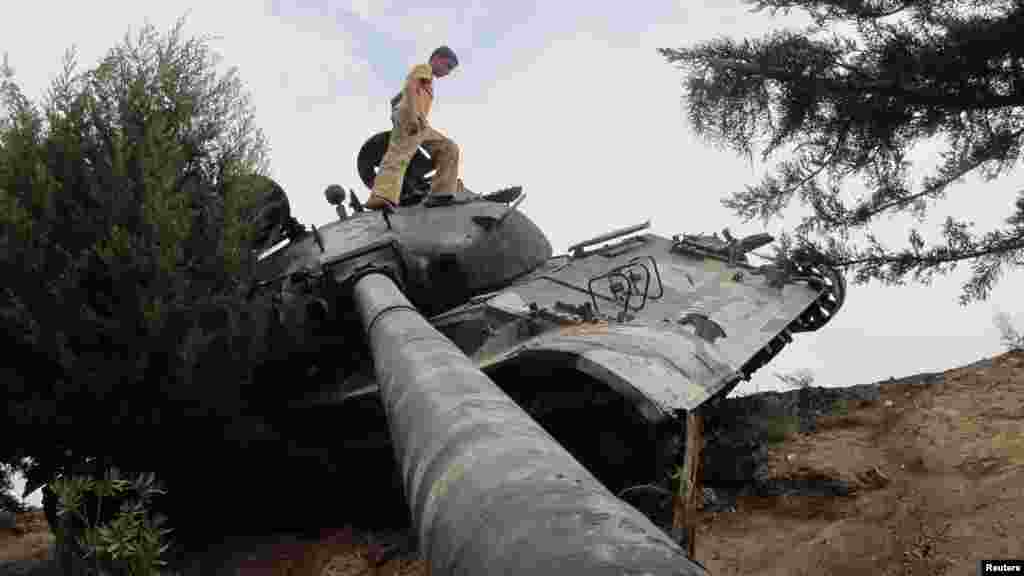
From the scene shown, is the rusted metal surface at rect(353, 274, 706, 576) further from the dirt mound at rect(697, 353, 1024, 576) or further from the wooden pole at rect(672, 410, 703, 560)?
the dirt mound at rect(697, 353, 1024, 576)

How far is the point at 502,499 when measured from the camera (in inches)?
→ 44.1

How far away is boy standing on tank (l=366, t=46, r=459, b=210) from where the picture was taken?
25.9 feet

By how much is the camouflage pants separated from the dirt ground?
3.08 m

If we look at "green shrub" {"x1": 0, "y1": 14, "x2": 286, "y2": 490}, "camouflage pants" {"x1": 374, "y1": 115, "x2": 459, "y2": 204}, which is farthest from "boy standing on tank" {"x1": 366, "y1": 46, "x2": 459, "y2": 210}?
"green shrub" {"x1": 0, "y1": 14, "x2": 286, "y2": 490}

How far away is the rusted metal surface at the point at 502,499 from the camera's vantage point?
3.07 feet

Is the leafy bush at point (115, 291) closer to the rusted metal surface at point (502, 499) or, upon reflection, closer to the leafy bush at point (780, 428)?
the leafy bush at point (780, 428)

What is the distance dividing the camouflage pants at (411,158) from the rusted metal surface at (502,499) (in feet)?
20.2

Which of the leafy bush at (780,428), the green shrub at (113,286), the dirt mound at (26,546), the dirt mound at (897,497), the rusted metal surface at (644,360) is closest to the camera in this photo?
the rusted metal surface at (644,360)

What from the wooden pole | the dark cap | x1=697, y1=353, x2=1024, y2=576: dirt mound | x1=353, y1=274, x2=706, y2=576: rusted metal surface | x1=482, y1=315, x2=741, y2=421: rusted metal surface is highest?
the dark cap

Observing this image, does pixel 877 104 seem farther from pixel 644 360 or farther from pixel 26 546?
pixel 26 546

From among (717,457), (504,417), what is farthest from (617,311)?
(504,417)

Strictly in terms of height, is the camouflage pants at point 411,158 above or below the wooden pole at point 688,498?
above

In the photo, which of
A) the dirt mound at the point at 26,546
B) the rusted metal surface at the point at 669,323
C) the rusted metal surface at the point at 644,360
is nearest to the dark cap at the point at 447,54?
the rusted metal surface at the point at 669,323

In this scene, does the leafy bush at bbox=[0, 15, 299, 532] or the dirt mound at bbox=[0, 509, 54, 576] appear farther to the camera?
the dirt mound at bbox=[0, 509, 54, 576]
